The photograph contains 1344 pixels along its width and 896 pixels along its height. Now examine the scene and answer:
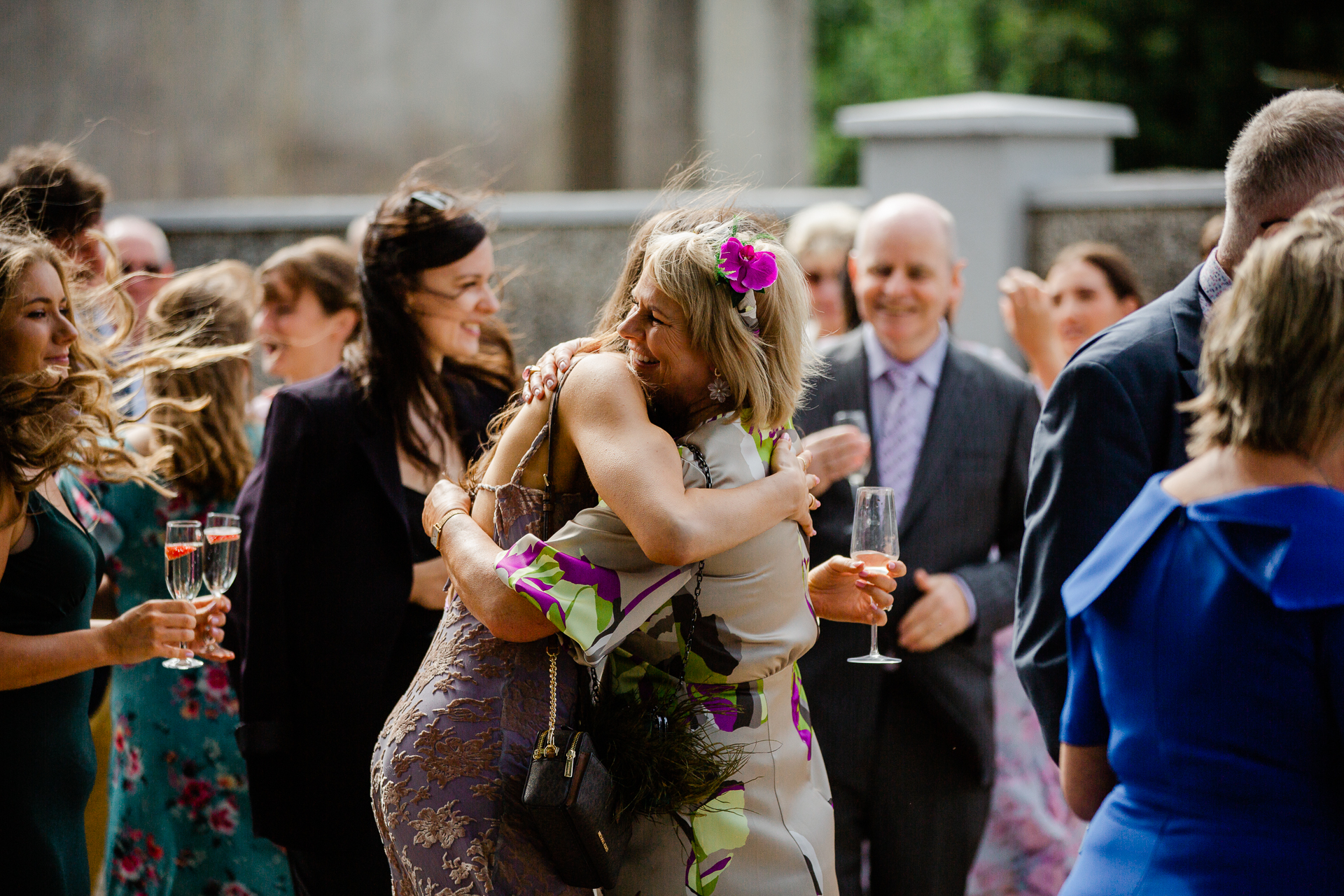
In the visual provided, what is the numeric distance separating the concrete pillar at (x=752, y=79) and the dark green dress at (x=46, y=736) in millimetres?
9682

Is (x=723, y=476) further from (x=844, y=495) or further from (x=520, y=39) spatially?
(x=520, y=39)

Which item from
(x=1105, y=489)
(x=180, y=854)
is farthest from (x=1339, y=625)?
(x=180, y=854)

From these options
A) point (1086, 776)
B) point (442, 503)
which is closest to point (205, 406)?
point (442, 503)

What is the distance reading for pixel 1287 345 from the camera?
1.78 meters

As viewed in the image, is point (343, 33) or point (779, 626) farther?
point (343, 33)

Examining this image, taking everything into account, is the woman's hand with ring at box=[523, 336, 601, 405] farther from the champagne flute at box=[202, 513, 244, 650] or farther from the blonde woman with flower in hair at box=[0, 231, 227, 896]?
the champagne flute at box=[202, 513, 244, 650]

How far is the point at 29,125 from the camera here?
9422mm

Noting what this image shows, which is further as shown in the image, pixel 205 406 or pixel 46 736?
pixel 205 406

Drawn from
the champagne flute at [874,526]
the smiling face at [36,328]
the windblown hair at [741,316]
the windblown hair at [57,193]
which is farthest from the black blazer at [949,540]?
the windblown hair at [57,193]

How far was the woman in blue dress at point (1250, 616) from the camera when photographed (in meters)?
1.77

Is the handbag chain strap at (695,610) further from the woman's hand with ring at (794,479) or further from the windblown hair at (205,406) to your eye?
the windblown hair at (205,406)

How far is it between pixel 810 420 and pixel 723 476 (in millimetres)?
1866

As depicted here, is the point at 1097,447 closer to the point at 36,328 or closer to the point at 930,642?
the point at 930,642

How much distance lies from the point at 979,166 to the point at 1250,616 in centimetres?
521
